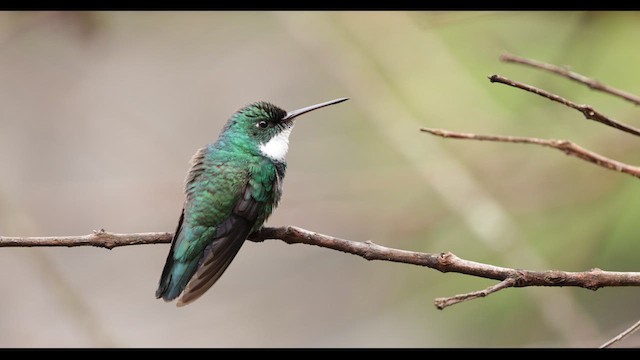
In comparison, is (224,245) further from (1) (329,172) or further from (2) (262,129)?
(1) (329,172)

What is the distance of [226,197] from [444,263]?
5.32 ft

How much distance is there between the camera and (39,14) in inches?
228

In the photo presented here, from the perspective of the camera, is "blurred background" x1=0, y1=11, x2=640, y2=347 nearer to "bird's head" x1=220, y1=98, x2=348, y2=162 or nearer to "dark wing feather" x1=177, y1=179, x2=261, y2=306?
"bird's head" x1=220, y1=98, x2=348, y2=162

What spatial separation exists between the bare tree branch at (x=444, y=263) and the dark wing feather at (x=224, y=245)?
1.54 feet

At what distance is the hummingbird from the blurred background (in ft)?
4.63

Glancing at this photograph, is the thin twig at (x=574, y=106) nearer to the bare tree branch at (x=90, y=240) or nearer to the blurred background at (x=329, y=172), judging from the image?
the bare tree branch at (x=90, y=240)

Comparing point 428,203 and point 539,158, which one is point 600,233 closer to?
point 539,158

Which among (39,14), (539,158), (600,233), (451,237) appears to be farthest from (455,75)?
(39,14)

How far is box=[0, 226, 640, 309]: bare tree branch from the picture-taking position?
228 centimetres

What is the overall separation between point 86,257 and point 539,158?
4.15 meters

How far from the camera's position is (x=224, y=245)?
3588 millimetres

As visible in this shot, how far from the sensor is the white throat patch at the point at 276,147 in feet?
13.8

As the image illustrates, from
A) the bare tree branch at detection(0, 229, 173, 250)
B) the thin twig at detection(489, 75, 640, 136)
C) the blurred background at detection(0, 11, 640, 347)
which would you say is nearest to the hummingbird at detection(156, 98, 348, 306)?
the bare tree branch at detection(0, 229, 173, 250)

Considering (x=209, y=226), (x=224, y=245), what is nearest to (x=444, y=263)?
(x=224, y=245)
